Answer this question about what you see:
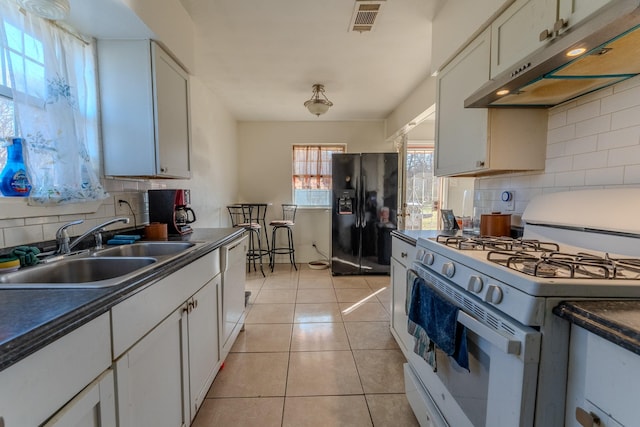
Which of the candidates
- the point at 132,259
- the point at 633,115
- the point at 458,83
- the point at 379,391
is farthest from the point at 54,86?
the point at 633,115

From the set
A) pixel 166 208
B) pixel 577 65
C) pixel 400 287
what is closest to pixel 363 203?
pixel 400 287

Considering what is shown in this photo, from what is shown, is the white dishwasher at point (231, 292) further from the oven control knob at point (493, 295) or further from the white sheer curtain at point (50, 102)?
the oven control knob at point (493, 295)

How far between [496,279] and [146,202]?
7.18 feet

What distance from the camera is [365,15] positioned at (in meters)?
1.92

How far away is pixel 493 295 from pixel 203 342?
1.41 m

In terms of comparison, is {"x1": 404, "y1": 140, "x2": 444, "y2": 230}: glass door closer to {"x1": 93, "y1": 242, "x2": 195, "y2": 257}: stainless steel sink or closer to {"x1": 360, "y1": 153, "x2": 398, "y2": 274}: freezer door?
{"x1": 360, "y1": 153, "x2": 398, "y2": 274}: freezer door

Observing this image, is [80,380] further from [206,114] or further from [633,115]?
[206,114]

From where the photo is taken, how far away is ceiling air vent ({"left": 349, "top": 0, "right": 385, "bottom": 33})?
1797 mm

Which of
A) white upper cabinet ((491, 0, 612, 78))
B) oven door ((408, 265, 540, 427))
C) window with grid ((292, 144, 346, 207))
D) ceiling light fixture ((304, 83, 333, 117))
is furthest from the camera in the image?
window with grid ((292, 144, 346, 207))

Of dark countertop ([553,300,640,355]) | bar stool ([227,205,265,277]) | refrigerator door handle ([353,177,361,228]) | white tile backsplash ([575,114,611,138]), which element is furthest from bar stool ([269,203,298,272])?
dark countertop ([553,300,640,355])

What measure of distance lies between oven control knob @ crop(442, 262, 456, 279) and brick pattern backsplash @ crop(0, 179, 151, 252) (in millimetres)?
1786

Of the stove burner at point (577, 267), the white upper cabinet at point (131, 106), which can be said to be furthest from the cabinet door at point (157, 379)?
the stove burner at point (577, 267)

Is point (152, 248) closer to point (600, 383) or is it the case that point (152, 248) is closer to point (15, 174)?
point (15, 174)

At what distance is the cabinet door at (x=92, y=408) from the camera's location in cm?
61
